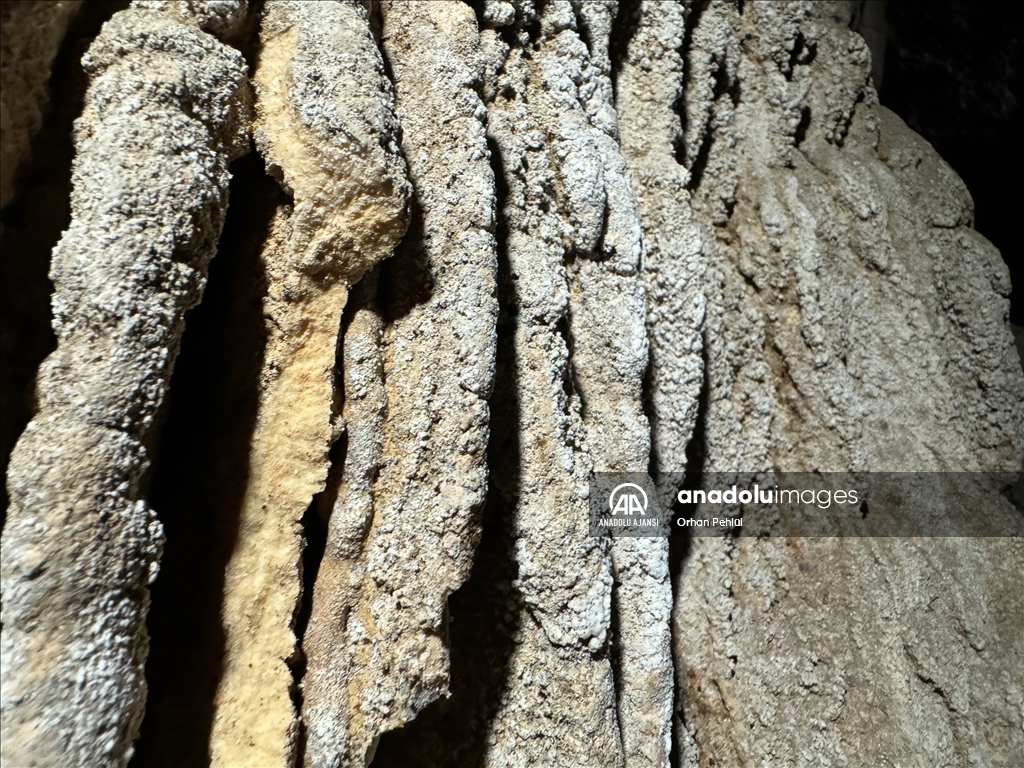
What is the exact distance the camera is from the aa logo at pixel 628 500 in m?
1.21

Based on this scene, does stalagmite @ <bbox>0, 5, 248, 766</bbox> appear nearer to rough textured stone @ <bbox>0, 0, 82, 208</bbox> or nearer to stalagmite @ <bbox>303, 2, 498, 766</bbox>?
rough textured stone @ <bbox>0, 0, 82, 208</bbox>

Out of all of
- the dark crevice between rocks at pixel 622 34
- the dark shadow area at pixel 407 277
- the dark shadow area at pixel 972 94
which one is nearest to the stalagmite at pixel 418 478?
the dark shadow area at pixel 407 277

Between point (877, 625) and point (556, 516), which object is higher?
point (556, 516)

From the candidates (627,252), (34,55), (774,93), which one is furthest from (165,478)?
(774,93)

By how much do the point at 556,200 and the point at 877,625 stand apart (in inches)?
37.3

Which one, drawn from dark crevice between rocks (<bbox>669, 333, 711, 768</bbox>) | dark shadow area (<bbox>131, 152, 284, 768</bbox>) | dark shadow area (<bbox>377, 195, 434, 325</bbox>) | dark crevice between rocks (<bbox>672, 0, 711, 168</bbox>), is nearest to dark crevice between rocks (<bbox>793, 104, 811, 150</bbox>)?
dark crevice between rocks (<bbox>672, 0, 711, 168</bbox>)

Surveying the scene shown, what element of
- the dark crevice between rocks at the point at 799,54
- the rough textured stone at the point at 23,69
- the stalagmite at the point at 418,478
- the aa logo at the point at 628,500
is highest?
the rough textured stone at the point at 23,69

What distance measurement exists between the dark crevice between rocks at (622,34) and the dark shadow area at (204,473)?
2.54 feet

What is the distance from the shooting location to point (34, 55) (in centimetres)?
74

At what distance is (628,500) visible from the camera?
1.22m

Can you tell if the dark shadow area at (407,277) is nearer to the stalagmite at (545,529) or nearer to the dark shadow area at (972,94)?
the stalagmite at (545,529)

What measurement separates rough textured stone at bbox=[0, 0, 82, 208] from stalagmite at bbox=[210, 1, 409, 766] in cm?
24

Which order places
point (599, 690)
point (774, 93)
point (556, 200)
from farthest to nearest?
1. point (774, 93)
2. point (556, 200)
3. point (599, 690)

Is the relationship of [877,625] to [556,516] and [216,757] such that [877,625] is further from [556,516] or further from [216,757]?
[216,757]
